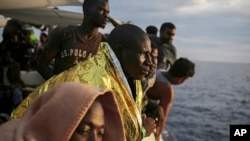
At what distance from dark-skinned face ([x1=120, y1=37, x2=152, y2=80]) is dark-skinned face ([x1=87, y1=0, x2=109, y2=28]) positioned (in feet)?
3.44

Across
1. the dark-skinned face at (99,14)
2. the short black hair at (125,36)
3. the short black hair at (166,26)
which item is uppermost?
the dark-skinned face at (99,14)

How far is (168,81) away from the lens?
4195mm

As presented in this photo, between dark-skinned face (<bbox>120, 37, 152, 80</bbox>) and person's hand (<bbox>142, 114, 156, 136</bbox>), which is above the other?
dark-skinned face (<bbox>120, 37, 152, 80</bbox>)

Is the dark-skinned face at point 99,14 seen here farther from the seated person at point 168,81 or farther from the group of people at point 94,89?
the seated person at point 168,81

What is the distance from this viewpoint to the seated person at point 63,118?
5.47ft

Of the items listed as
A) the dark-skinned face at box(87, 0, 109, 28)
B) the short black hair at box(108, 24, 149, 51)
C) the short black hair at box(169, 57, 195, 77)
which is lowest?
the short black hair at box(169, 57, 195, 77)

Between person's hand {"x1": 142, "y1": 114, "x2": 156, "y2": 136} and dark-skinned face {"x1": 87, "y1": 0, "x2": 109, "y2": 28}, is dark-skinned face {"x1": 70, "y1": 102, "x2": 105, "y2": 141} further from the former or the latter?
dark-skinned face {"x1": 87, "y1": 0, "x2": 109, "y2": 28}

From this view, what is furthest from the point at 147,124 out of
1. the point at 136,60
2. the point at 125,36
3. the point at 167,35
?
the point at 167,35

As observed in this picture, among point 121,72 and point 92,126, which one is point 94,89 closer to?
point 92,126

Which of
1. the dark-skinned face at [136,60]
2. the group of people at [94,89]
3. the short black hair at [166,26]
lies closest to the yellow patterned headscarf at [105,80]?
the group of people at [94,89]

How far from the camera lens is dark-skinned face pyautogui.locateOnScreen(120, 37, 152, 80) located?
252 centimetres

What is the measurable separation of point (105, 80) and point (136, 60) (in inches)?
14.8

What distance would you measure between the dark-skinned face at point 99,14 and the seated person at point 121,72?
89 centimetres

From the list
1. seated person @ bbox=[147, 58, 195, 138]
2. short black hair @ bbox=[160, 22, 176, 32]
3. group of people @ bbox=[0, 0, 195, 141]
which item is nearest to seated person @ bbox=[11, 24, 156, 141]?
group of people @ bbox=[0, 0, 195, 141]
